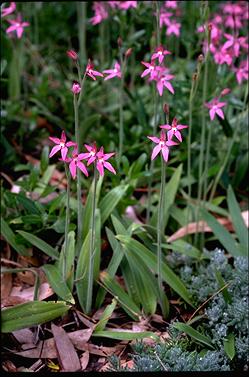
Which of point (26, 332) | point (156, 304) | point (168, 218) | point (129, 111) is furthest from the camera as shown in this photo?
point (129, 111)

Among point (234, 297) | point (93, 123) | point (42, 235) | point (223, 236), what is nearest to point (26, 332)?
point (42, 235)

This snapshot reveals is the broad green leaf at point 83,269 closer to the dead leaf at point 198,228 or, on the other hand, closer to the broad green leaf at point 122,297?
the broad green leaf at point 122,297

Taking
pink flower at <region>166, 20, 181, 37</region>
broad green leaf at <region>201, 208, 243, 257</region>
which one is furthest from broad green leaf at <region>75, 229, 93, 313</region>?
pink flower at <region>166, 20, 181, 37</region>

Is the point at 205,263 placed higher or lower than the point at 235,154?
lower

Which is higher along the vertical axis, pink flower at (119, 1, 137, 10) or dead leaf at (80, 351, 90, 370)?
pink flower at (119, 1, 137, 10)

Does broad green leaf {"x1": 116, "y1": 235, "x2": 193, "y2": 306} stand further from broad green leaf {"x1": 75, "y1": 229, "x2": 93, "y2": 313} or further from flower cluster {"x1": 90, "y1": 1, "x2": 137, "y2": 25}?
flower cluster {"x1": 90, "y1": 1, "x2": 137, "y2": 25}

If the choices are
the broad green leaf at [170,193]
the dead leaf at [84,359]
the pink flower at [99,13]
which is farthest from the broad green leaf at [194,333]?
the pink flower at [99,13]

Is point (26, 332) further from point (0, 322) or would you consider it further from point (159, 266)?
point (159, 266)
